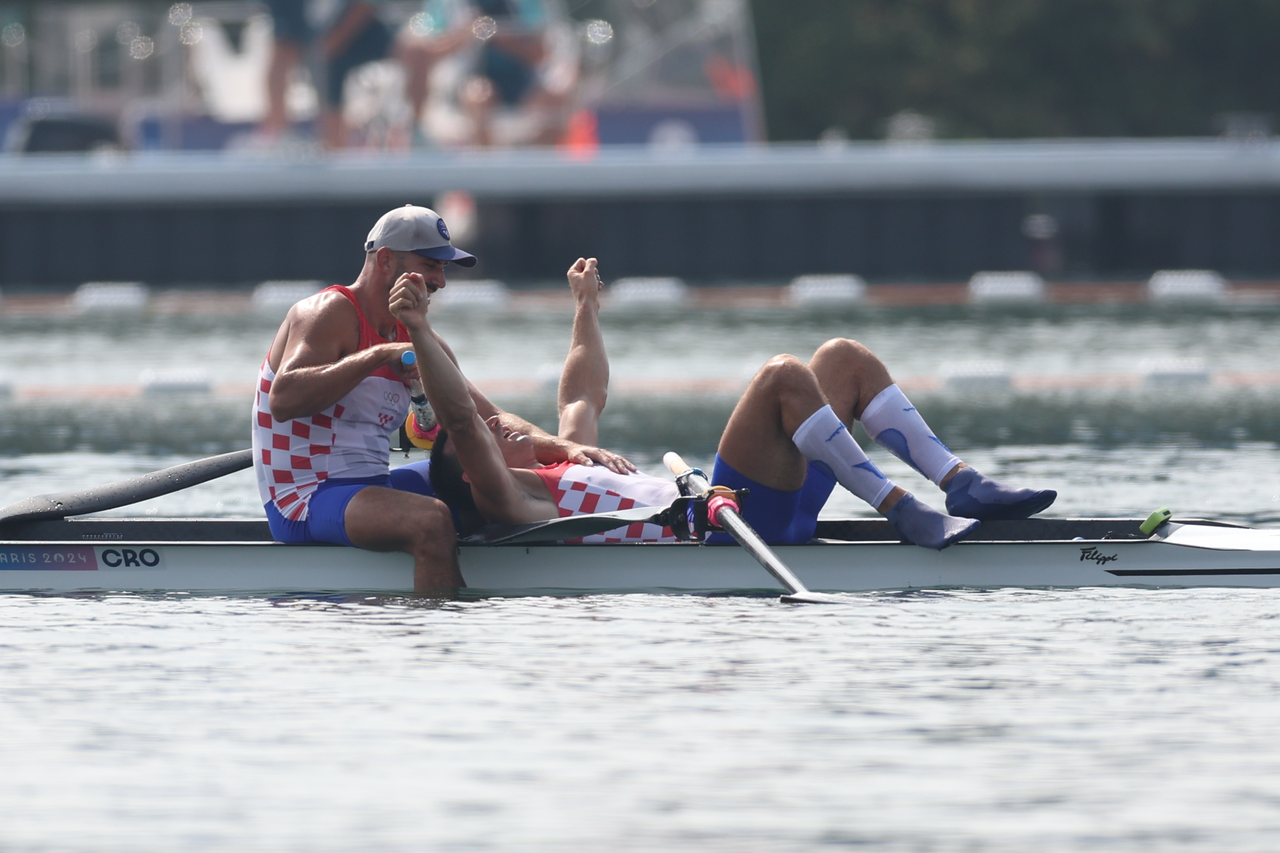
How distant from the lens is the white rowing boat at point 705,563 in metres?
8.44

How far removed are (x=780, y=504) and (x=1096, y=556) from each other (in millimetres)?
1202

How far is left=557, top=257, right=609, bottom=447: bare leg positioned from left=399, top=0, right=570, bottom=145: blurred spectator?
887 inches

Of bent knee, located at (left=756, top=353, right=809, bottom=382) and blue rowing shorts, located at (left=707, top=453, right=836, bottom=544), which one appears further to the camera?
blue rowing shorts, located at (left=707, top=453, right=836, bottom=544)

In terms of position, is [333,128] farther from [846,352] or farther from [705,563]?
[705,563]

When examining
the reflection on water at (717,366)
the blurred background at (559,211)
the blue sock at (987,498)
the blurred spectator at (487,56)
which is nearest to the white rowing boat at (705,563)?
the blue sock at (987,498)

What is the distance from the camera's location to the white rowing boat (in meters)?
8.44

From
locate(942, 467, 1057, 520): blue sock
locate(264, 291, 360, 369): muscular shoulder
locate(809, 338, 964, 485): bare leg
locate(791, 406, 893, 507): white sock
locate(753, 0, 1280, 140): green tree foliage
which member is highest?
locate(753, 0, 1280, 140): green tree foliage

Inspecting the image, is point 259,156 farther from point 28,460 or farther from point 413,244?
point 413,244

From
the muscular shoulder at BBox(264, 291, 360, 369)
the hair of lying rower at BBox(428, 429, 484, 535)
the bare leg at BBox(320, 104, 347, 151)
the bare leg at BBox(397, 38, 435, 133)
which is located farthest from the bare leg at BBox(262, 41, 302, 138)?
the muscular shoulder at BBox(264, 291, 360, 369)

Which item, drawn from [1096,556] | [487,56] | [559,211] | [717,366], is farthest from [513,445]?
[487,56]

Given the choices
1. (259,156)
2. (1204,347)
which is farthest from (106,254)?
(1204,347)

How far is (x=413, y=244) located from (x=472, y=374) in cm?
1164

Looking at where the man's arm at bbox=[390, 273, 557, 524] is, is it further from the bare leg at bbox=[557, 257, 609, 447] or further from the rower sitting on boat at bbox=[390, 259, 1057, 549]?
the bare leg at bbox=[557, 257, 609, 447]

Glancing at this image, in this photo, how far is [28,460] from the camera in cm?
1395
